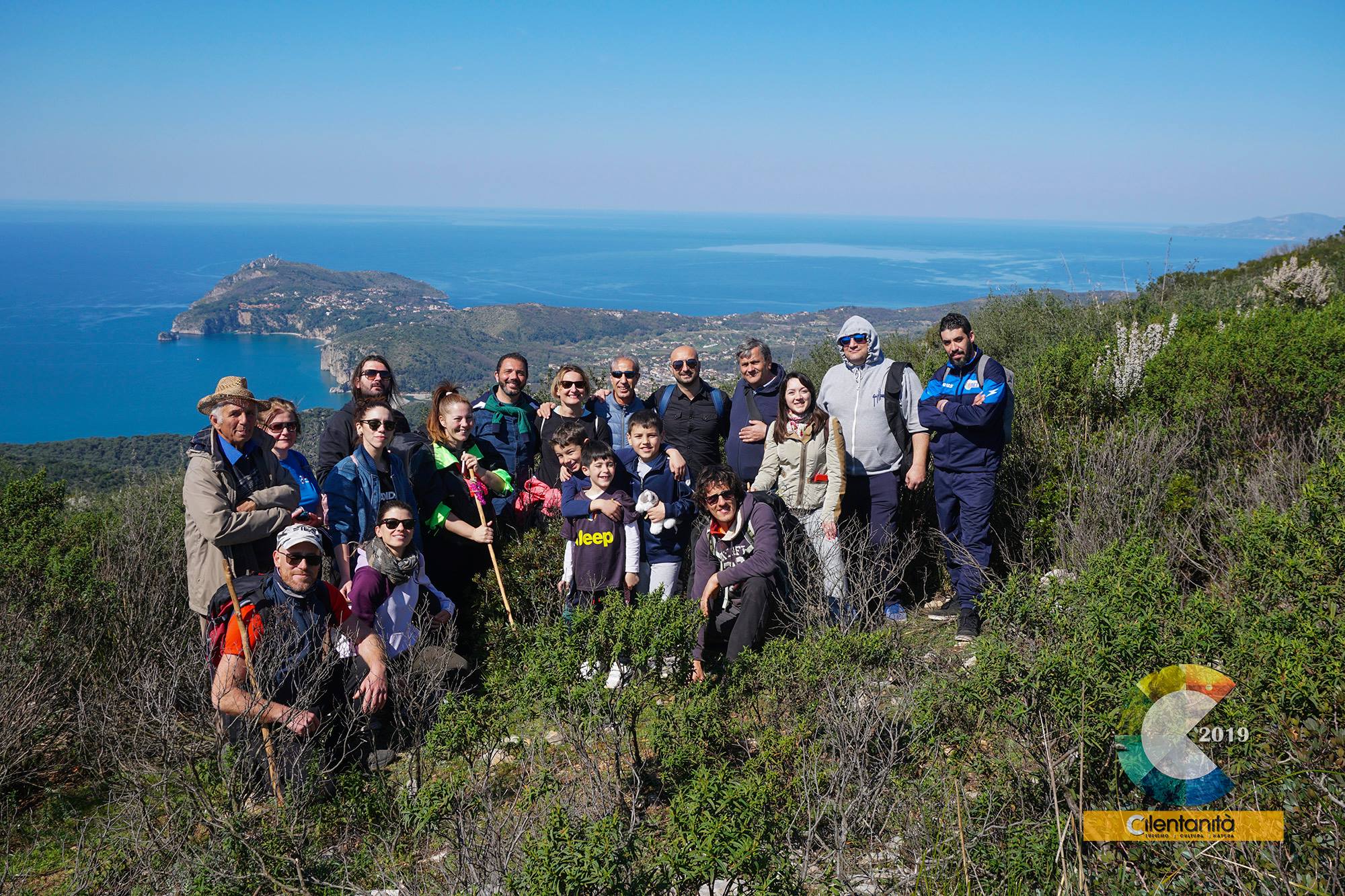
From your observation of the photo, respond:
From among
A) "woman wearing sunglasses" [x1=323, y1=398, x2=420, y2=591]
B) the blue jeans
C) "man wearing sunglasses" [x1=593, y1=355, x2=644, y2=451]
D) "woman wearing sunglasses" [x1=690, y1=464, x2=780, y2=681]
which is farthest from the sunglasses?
the blue jeans

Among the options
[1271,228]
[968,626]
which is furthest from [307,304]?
[1271,228]

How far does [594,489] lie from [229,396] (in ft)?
7.26

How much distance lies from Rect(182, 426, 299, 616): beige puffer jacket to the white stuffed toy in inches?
82.5

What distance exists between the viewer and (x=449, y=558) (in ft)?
17.7

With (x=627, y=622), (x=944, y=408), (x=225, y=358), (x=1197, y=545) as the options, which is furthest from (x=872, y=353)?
(x=225, y=358)

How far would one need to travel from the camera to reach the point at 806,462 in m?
5.20

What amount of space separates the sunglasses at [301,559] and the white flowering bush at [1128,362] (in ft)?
22.4

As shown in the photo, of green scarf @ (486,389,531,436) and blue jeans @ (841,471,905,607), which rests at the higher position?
green scarf @ (486,389,531,436)

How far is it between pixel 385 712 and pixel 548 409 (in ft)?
8.03

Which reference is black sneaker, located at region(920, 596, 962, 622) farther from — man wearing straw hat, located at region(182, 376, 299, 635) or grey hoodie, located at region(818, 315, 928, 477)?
man wearing straw hat, located at region(182, 376, 299, 635)

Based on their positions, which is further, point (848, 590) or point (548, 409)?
point (548, 409)

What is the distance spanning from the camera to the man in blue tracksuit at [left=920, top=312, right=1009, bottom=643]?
517 centimetres

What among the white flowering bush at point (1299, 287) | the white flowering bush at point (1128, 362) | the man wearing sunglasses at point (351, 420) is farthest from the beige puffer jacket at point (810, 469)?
the white flowering bush at point (1299, 287)

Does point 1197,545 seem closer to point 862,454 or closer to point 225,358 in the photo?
point 862,454
